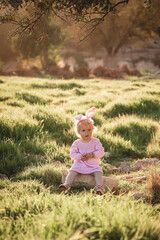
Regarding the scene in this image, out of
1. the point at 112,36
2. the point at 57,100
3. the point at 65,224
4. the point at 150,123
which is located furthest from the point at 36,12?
the point at 112,36

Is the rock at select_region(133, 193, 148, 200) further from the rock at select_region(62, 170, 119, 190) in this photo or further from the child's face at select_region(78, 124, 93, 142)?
the child's face at select_region(78, 124, 93, 142)

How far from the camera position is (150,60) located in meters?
41.7

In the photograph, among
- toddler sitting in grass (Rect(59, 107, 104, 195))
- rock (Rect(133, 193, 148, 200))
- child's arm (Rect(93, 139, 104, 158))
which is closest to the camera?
rock (Rect(133, 193, 148, 200))

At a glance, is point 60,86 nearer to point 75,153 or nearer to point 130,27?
point 75,153

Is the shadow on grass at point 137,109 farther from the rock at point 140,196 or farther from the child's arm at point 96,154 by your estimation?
the rock at point 140,196

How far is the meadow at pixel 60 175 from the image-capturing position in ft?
5.98

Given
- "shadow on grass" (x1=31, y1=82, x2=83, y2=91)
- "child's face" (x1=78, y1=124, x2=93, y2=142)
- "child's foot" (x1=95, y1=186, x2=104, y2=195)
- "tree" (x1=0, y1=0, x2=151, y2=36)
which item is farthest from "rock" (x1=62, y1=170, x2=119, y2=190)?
"shadow on grass" (x1=31, y1=82, x2=83, y2=91)

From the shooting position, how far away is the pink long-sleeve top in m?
3.56

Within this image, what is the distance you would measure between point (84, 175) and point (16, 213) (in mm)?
1477

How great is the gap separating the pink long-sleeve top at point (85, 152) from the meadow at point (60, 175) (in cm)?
37

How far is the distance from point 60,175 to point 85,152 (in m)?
0.58

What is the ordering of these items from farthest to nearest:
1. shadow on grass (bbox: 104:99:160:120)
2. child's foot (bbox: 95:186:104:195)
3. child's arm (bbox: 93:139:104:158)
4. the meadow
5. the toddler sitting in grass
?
shadow on grass (bbox: 104:99:160:120) → child's arm (bbox: 93:139:104:158) → the toddler sitting in grass → child's foot (bbox: 95:186:104:195) → the meadow

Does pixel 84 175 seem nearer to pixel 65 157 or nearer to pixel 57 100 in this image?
pixel 65 157

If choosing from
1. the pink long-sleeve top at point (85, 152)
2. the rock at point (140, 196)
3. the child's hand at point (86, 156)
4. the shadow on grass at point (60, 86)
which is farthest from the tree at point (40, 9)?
the shadow on grass at point (60, 86)
